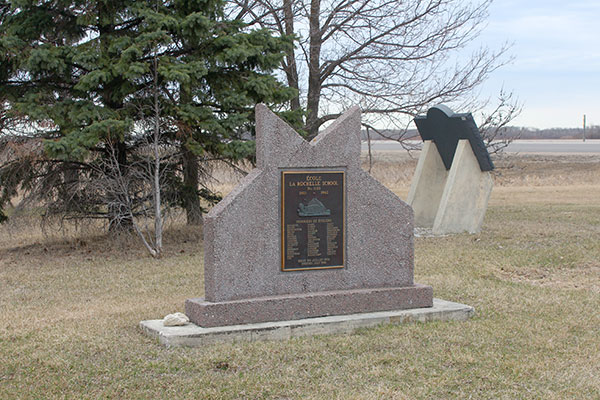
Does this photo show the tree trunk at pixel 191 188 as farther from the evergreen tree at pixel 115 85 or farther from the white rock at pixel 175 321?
the white rock at pixel 175 321

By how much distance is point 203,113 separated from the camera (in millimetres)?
13133

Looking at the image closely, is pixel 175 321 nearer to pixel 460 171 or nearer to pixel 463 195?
pixel 460 171

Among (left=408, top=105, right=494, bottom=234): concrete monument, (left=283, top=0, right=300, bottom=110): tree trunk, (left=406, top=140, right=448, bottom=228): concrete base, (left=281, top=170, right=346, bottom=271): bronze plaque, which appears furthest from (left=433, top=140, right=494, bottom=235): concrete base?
(left=281, top=170, right=346, bottom=271): bronze plaque

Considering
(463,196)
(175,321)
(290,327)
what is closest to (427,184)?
(463,196)

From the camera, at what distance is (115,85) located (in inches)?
534

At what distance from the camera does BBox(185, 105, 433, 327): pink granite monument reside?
7.09 m

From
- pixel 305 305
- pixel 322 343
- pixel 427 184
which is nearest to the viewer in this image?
pixel 322 343

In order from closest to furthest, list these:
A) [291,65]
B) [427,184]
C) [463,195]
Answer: [463,195], [427,184], [291,65]

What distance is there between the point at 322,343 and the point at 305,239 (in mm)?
1155

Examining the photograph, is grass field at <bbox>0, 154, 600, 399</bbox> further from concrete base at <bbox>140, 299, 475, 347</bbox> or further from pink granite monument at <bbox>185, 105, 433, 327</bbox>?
pink granite monument at <bbox>185, 105, 433, 327</bbox>

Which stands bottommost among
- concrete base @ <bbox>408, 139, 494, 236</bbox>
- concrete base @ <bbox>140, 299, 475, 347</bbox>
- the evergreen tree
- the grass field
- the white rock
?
the grass field

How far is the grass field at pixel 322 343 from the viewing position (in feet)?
18.4

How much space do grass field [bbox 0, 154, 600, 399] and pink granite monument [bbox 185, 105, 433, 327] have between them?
1.51ft

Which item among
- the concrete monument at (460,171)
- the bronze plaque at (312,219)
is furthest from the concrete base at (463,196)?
the bronze plaque at (312,219)
